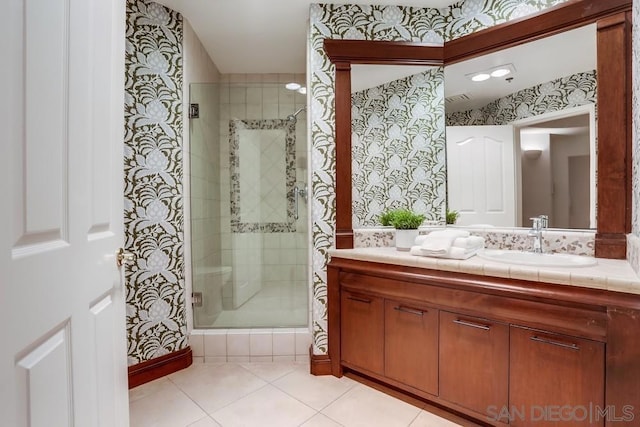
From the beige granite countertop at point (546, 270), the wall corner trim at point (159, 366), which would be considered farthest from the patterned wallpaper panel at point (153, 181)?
the beige granite countertop at point (546, 270)

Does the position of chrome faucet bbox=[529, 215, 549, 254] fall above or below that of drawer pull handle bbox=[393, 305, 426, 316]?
above

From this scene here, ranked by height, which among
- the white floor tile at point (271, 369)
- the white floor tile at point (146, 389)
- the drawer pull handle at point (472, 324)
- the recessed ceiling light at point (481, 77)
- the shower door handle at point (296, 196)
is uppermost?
the recessed ceiling light at point (481, 77)

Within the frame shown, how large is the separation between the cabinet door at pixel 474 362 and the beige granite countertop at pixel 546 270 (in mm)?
238

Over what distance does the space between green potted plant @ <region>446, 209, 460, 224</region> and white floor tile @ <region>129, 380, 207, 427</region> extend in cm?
188

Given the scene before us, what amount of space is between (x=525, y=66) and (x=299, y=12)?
1.52 m

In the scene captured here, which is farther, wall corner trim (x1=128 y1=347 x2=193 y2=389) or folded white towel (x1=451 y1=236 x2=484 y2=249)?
wall corner trim (x1=128 y1=347 x2=193 y2=389)

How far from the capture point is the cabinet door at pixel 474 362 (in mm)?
1332

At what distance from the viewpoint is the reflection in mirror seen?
1.62 metres

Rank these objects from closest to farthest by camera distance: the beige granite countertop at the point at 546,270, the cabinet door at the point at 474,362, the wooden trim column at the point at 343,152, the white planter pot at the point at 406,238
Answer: the beige granite countertop at the point at 546,270
the cabinet door at the point at 474,362
the white planter pot at the point at 406,238
the wooden trim column at the point at 343,152

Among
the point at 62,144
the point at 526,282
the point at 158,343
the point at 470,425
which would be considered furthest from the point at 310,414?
the point at 62,144

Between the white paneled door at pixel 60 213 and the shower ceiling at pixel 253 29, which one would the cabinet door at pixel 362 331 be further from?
the shower ceiling at pixel 253 29

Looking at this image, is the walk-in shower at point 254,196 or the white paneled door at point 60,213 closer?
the white paneled door at point 60,213

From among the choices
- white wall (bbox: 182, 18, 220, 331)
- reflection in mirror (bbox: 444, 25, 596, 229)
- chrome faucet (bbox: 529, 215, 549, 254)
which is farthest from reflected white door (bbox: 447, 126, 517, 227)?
white wall (bbox: 182, 18, 220, 331)

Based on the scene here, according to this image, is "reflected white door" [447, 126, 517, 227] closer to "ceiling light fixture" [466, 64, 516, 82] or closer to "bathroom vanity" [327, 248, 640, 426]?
"ceiling light fixture" [466, 64, 516, 82]
